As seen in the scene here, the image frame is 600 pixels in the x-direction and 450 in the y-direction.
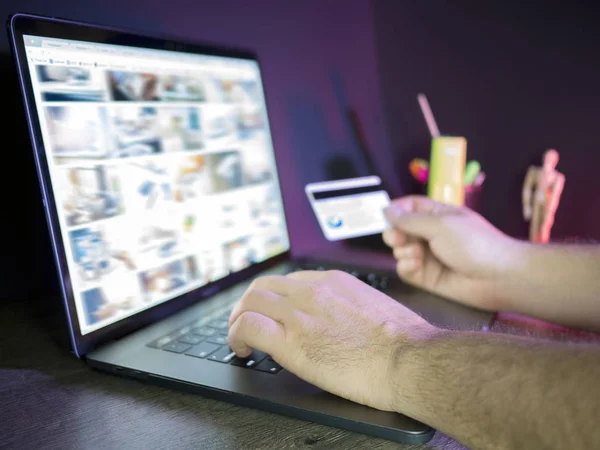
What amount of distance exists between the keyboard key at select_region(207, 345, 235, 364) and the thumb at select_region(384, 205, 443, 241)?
0.38m

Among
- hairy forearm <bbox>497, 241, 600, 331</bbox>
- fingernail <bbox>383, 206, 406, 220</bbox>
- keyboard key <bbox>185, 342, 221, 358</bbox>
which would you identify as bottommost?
hairy forearm <bbox>497, 241, 600, 331</bbox>

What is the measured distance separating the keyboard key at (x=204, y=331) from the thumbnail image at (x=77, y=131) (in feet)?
0.84

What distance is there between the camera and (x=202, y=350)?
0.58 metres

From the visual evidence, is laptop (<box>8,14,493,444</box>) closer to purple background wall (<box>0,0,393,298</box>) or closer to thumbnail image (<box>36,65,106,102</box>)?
thumbnail image (<box>36,65,106,102</box>)

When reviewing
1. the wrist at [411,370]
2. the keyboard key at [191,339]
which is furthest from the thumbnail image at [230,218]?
the wrist at [411,370]

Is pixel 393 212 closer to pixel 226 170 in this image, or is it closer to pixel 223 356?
pixel 226 170

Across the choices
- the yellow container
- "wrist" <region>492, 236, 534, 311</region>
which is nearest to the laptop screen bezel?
"wrist" <region>492, 236, 534, 311</region>

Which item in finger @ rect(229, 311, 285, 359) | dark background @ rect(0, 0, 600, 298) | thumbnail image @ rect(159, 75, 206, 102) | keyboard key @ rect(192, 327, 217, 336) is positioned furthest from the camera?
dark background @ rect(0, 0, 600, 298)

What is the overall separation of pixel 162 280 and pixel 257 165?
32 cm

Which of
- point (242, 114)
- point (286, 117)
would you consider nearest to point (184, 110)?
point (242, 114)

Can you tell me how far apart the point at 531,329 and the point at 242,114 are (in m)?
0.60

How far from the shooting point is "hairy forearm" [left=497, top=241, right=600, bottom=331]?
70 cm

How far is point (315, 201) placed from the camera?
1.09m

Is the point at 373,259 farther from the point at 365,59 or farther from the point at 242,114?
the point at 365,59
